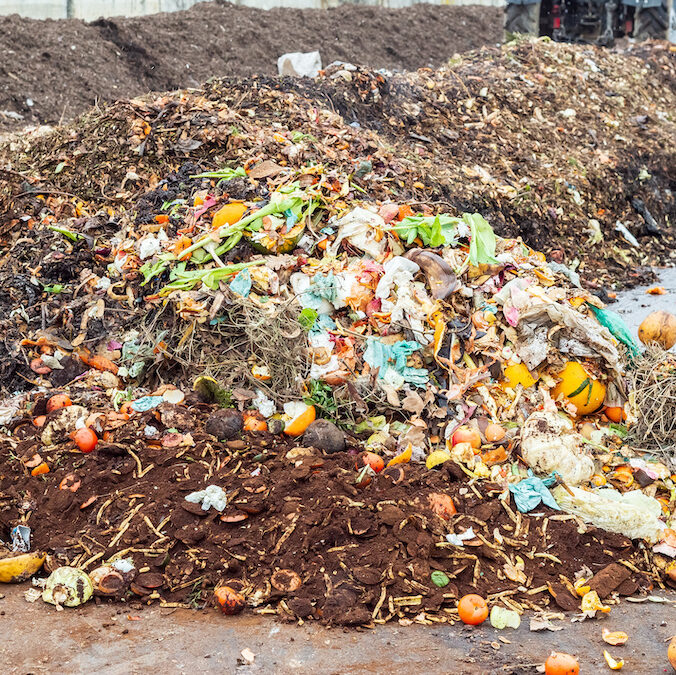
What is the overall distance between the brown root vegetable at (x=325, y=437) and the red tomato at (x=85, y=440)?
101 centimetres

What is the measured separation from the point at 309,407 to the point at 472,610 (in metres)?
1.44

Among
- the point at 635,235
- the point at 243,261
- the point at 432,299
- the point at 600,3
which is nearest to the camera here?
the point at 432,299

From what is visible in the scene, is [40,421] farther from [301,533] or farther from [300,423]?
[301,533]

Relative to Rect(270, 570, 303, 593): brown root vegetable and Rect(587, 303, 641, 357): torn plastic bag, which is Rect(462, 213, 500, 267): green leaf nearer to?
Rect(587, 303, 641, 357): torn plastic bag

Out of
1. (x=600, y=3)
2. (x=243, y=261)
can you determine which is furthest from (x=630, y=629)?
(x=600, y=3)

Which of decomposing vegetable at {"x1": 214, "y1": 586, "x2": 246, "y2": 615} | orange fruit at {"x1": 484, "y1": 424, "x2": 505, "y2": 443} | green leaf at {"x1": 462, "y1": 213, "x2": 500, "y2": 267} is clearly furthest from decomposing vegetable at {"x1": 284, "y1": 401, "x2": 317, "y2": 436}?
green leaf at {"x1": 462, "y1": 213, "x2": 500, "y2": 267}

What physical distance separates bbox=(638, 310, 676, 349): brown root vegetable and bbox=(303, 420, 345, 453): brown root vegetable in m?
2.21

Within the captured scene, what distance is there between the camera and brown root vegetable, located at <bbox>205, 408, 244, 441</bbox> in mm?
3834

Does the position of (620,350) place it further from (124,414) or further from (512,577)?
(124,414)

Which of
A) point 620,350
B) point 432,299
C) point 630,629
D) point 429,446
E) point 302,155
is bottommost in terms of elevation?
point 630,629

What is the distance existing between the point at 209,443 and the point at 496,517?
1.38m

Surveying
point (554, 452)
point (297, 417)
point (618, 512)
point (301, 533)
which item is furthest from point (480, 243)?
point (301, 533)

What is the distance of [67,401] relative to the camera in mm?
4176

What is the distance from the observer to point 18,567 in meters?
3.17
